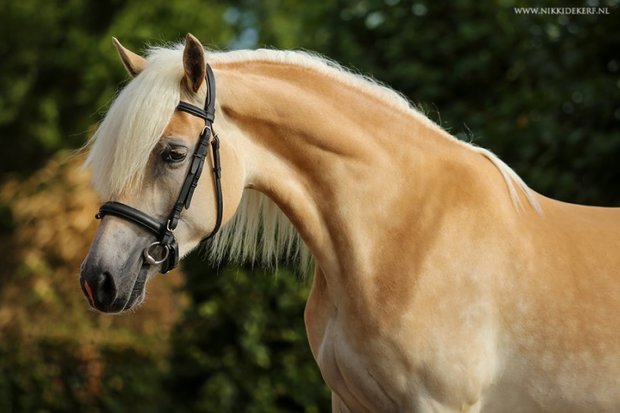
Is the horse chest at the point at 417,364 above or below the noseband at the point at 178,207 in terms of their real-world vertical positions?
below

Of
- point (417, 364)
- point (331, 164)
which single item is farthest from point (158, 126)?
point (417, 364)

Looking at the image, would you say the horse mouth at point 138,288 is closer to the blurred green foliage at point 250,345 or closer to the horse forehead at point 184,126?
the horse forehead at point 184,126

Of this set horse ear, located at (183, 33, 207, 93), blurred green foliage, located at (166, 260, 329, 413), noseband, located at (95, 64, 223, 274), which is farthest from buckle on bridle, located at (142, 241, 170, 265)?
blurred green foliage, located at (166, 260, 329, 413)

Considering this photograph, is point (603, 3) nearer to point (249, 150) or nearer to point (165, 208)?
point (249, 150)

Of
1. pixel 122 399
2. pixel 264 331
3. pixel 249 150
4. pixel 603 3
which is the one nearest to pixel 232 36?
pixel 122 399

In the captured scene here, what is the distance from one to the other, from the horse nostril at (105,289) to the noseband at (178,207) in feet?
0.47

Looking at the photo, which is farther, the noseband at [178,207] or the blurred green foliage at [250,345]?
the blurred green foliage at [250,345]

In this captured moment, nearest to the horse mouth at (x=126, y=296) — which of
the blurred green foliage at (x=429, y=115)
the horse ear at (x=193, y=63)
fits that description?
the horse ear at (x=193, y=63)

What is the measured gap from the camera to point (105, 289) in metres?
2.93

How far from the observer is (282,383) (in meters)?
6.20

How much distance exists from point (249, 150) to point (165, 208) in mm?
407

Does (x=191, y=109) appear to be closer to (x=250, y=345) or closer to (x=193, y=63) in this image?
(x=193, y=63)

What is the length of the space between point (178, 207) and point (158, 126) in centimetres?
28

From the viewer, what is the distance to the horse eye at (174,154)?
3.01 meters
